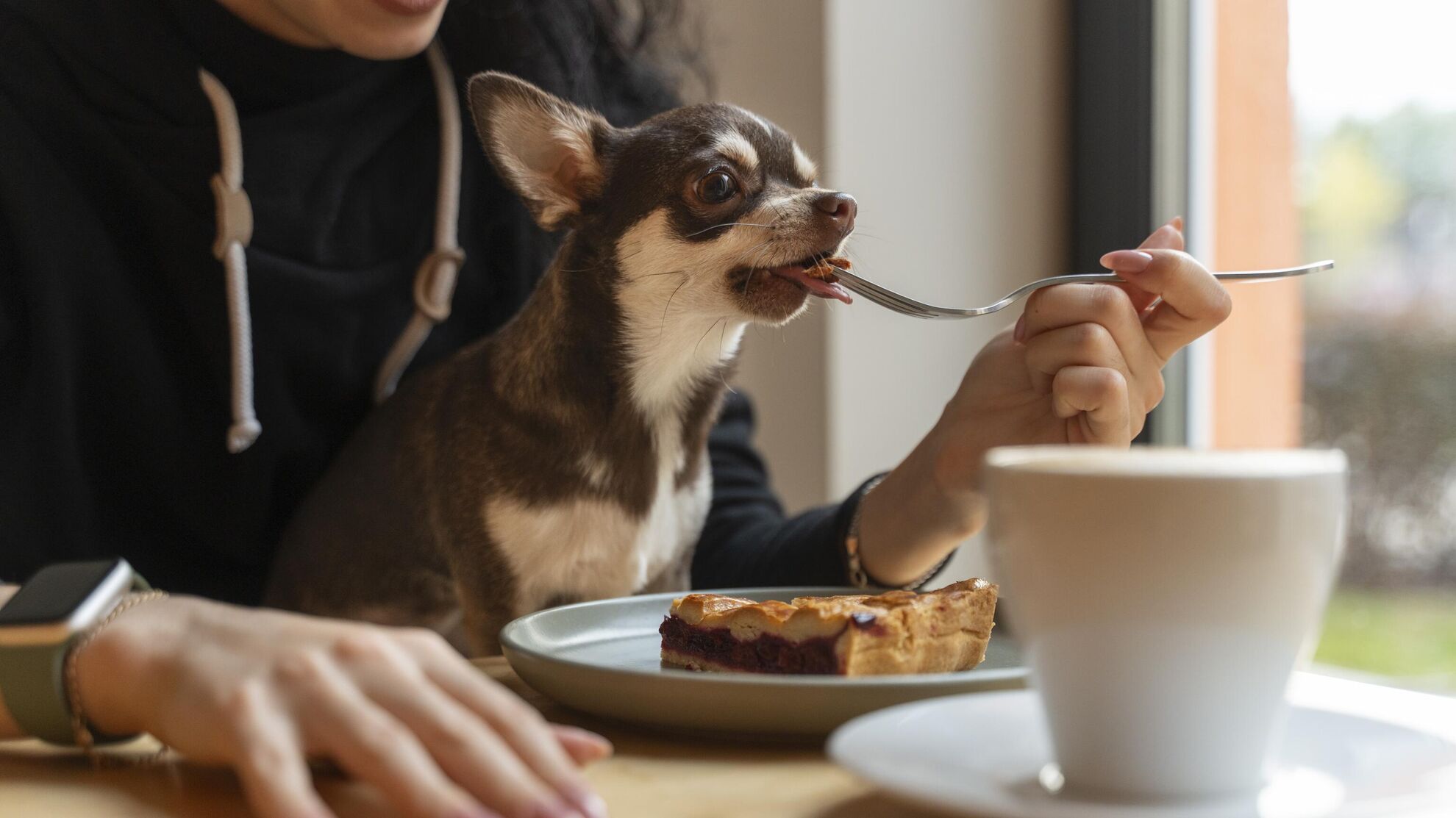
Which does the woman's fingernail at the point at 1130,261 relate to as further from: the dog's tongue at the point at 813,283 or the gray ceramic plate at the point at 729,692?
the gray ceramic plate at the point at 729,692

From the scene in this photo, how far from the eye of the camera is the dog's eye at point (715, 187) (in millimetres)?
1058

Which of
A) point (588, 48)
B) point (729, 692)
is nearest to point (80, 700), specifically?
point (729, 692)

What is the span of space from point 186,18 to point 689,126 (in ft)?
1.81

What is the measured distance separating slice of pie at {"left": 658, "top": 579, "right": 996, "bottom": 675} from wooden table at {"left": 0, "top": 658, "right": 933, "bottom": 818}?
0.07 m

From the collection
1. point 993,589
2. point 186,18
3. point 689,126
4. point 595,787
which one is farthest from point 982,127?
point 595,787

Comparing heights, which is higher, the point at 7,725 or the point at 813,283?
the point at 813,283

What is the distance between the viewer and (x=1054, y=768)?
0.50 m

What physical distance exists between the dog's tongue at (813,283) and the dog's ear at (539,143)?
189mm

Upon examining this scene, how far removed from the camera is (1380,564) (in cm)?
192

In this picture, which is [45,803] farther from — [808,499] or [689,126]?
[808,499]

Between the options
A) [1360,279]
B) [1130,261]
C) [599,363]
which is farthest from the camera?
[1360,279]

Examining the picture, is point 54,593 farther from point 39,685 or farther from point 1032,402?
point 1032,402

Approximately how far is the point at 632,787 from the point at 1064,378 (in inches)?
19.3

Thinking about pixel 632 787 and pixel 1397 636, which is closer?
pixel 632 787
